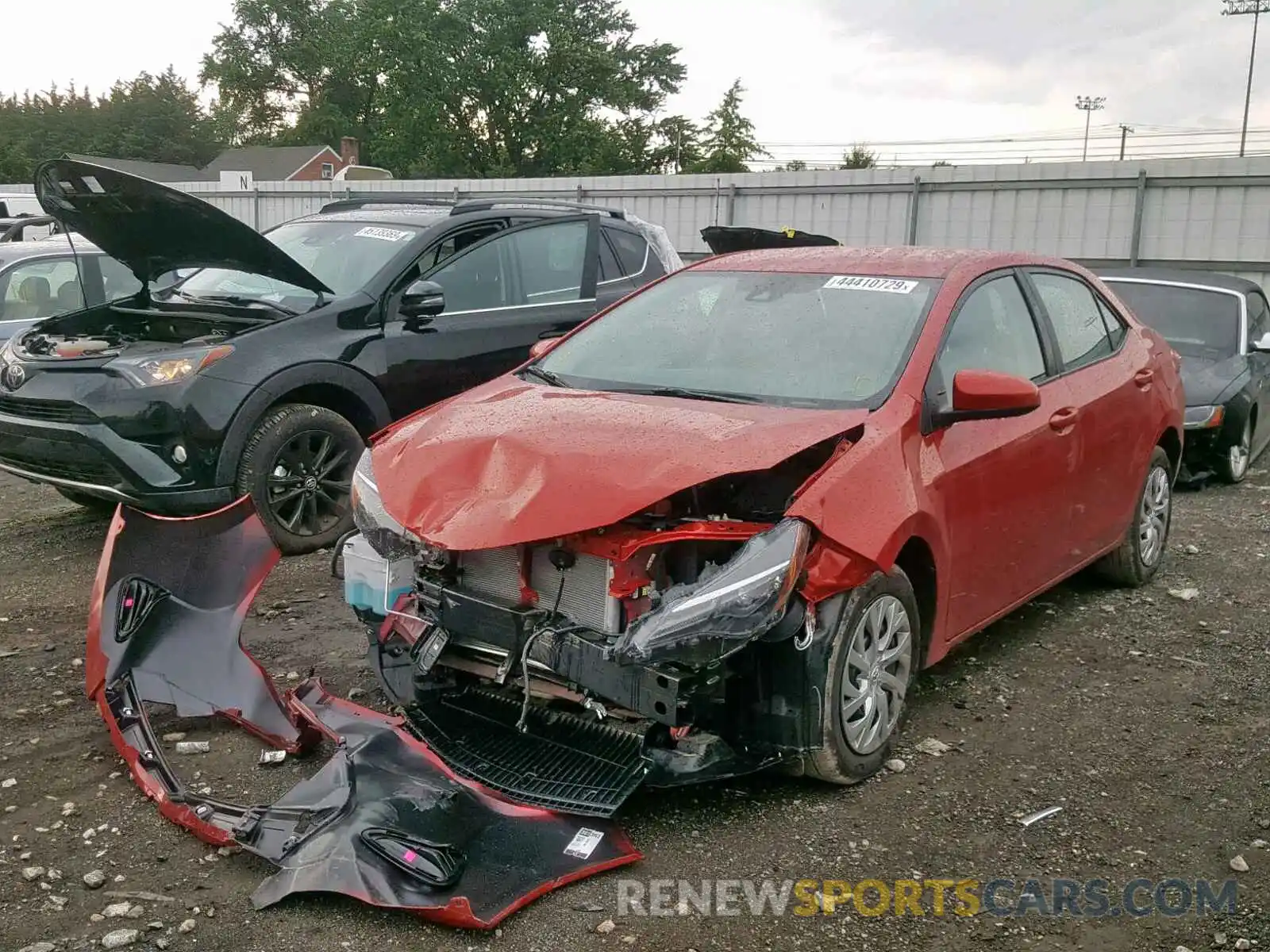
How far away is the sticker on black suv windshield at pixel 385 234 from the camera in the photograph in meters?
6.83

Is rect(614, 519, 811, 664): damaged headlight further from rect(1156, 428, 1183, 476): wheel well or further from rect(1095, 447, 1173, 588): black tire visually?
rect(1156, 428, 1183, 476): wheel well

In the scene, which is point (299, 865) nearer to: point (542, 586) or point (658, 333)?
point (542, 586)

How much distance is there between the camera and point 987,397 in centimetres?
383

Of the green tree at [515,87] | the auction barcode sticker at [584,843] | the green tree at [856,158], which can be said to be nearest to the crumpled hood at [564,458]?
the auction barcode sticker at [584,843]

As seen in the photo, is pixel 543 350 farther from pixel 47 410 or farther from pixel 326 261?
pixel 47 410

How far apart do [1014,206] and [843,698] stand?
1307 centimetres

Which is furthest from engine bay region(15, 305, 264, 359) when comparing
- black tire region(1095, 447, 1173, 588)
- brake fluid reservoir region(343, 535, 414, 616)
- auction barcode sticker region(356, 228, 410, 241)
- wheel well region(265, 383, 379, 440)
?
black tire region(1095, 447, 1173, 588)

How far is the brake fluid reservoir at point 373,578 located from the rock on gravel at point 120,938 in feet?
4.21

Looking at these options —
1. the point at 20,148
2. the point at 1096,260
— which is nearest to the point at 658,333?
the point at 1096,260

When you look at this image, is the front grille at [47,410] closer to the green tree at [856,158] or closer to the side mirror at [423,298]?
the side mirror at [423,298]

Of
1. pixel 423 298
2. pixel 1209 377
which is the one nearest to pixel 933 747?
pixel 423 298

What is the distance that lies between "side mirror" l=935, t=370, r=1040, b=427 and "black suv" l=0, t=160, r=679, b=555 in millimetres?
3398

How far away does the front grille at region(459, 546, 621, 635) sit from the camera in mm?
3373

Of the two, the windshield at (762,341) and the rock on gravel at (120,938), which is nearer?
the rock on gravel at (120,938)
